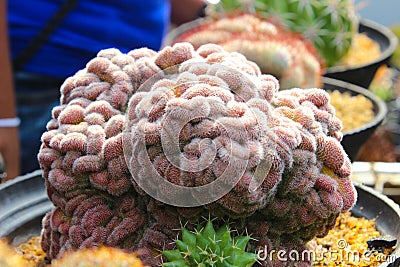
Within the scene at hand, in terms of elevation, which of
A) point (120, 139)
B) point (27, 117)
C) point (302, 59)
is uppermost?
point (120, 139)

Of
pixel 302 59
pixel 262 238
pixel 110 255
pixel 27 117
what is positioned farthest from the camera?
pixel 27 117

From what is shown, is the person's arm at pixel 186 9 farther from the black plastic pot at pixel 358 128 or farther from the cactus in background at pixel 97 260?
the cactus in background at pixel 97 260

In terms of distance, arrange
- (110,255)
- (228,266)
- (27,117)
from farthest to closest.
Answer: (27,117), (228,266), (110,255)

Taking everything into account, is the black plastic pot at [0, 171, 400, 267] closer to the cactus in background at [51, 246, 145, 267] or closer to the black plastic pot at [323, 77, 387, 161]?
the black plastic pot at [323, 77, 387, 161]

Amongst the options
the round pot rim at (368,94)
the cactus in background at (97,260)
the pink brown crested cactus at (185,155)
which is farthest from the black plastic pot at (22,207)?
the round pot rim at (368,94)

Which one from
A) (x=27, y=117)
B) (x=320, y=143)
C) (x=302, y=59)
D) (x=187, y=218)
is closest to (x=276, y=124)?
(x=320, y=143)

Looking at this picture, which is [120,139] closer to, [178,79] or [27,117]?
[178,79]
